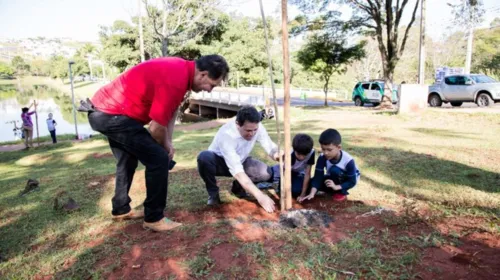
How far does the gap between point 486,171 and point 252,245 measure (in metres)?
4.03

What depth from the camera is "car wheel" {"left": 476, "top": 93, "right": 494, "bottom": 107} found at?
14305mm

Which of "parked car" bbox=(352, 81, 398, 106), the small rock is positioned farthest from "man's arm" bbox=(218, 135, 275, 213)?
"parked car" bbox=(352, 81, 398, 106)

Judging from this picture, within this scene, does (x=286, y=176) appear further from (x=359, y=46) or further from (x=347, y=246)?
(x=359, y=46)

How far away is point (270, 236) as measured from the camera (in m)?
2.62

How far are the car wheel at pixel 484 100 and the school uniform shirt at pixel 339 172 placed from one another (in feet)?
45.3

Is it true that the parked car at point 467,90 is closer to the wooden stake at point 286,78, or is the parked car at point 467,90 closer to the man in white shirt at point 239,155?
the man in white shirt at point 239,155

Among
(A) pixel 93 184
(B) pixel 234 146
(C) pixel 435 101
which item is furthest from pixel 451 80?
(A) pixel 93 184

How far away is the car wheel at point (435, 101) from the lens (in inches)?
641

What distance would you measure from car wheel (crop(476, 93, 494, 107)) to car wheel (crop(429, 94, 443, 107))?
66.4 inches

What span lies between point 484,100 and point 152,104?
15.9m

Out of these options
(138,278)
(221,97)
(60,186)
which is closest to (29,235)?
(138,278)

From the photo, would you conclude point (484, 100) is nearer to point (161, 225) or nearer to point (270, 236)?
point (270, 236)

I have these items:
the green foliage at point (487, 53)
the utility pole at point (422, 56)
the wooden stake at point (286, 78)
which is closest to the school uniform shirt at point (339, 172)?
the wooden stake at point (286, 78)

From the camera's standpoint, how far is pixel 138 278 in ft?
7.21
